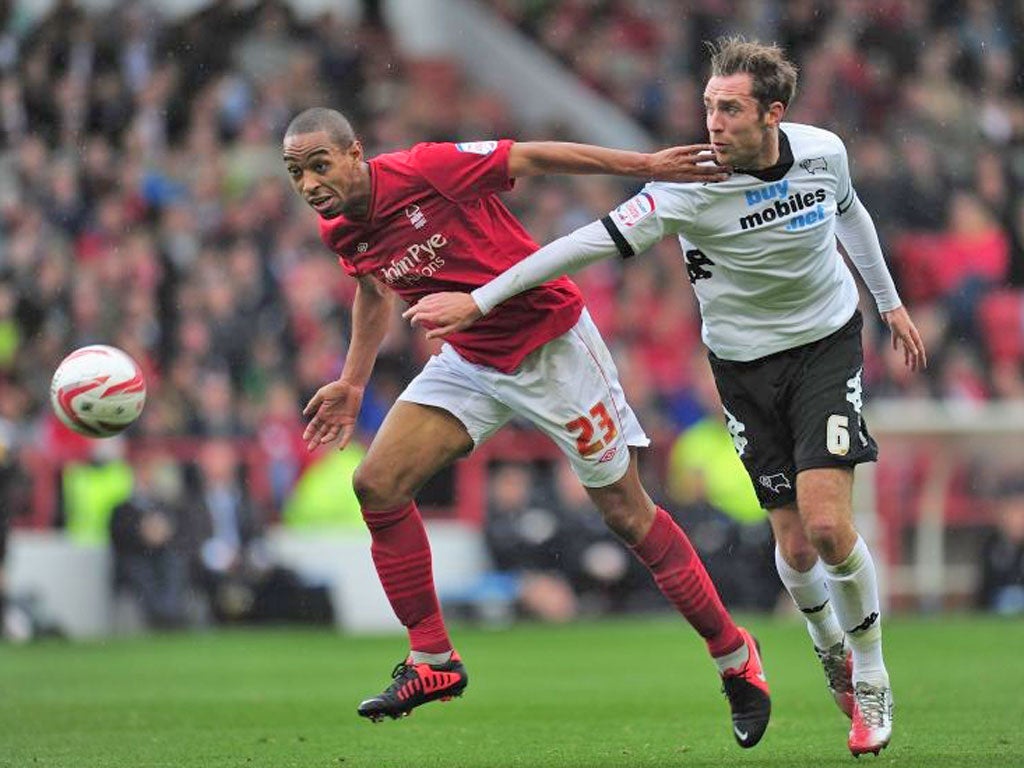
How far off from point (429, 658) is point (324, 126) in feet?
6.77

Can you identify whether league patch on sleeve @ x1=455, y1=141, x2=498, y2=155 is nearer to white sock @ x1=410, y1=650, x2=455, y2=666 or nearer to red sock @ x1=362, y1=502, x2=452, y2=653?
red sock @ x1=362, y1=502, x2=452, y2=653

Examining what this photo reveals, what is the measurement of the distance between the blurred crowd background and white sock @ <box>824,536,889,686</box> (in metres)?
9.69

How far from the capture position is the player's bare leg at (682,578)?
332 inches

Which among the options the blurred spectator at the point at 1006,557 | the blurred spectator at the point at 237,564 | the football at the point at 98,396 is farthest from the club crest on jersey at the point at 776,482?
the blurred spectator at the point at 1006,557

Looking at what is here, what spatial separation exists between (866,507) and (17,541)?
7.07m

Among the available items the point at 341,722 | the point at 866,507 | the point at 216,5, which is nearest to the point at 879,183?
the point at 866,507

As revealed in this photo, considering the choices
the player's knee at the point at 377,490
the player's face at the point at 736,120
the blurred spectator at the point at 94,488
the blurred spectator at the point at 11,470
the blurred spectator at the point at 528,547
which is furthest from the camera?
the blurred spectator at the point at 528,547

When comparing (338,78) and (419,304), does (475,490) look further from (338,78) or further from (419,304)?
(419,304)

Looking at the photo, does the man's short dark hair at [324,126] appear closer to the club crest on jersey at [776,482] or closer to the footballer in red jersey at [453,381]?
the footballer in red jersey at [453,381]

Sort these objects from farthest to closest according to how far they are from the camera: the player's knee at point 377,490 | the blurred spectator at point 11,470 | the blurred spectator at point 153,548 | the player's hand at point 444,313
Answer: the blurred spectator at point 153,548 → the blurred spectator at point 11,470 → the player's knee at point 377,490 → the player's hand at point 444,313

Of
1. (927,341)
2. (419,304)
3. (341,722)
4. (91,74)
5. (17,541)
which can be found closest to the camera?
(419,304)

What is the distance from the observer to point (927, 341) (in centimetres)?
1922

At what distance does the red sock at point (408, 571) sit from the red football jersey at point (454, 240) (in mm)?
702

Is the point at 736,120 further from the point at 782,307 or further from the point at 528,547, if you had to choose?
the point at 528,547
